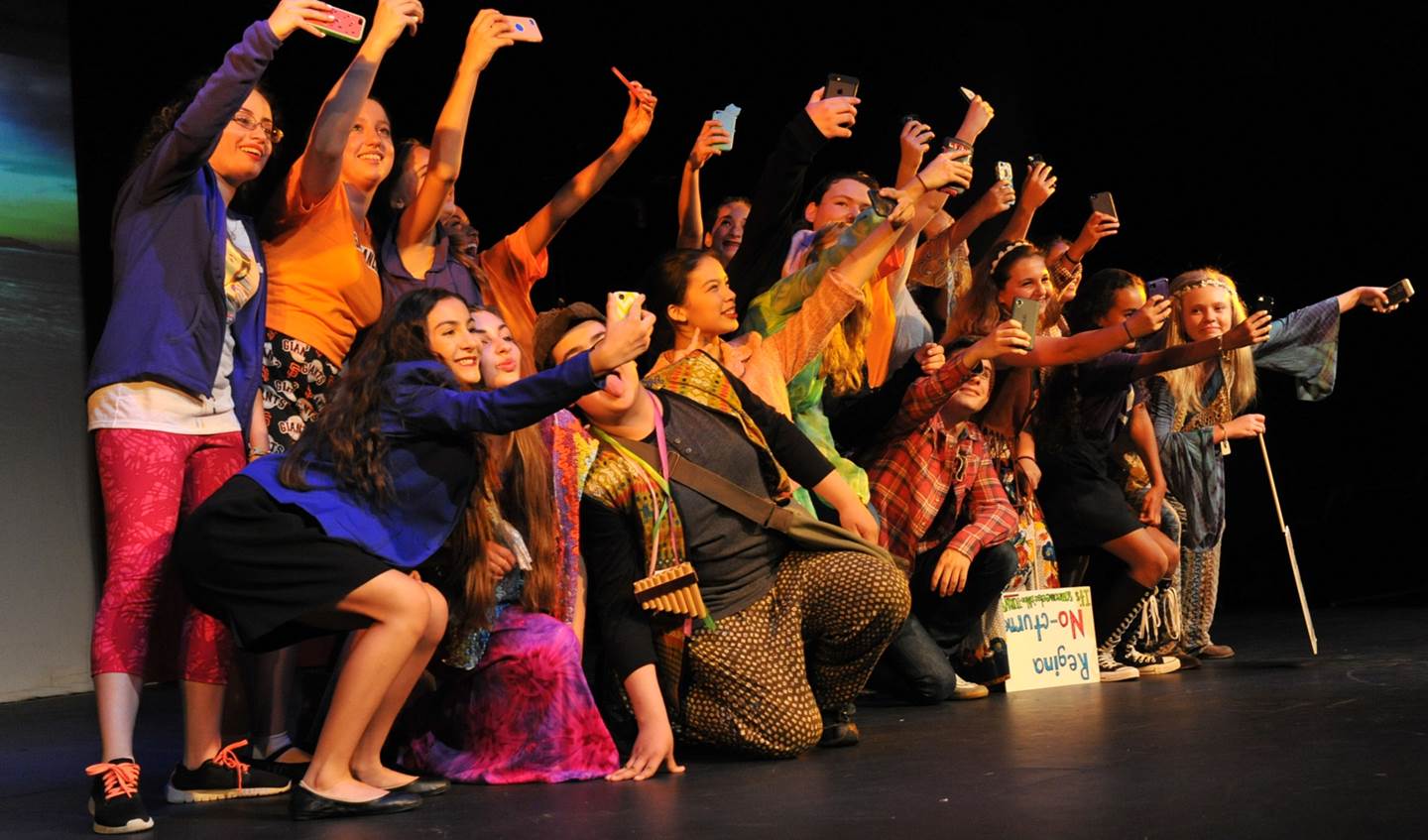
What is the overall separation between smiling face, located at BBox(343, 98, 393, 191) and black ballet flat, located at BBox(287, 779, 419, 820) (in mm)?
1486

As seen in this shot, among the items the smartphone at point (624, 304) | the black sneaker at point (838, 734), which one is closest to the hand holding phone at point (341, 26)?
the smartphone at point (624, 304)

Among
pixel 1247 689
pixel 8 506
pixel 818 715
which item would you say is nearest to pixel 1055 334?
pixel 1247 689

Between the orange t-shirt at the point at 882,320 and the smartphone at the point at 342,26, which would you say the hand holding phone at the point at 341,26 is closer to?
the smartphone at the point at 342,26

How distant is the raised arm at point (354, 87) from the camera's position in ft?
11.0

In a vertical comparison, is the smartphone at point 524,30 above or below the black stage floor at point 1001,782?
above

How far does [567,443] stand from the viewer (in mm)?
3443

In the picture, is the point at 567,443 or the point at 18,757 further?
the point at 18,757

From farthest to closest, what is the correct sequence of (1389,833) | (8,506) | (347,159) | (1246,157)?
1. (1246,157)
2. (8,506)
3. (347,159)
4. (1389,833)

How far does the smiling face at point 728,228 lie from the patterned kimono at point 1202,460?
1445mm

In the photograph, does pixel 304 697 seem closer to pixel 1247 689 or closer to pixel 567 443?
pixel 567 443

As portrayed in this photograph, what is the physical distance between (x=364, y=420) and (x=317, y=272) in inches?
28.6

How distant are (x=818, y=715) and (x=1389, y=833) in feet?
4.41

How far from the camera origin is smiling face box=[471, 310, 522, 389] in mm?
3344

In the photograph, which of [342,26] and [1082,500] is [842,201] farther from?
[342,26]
